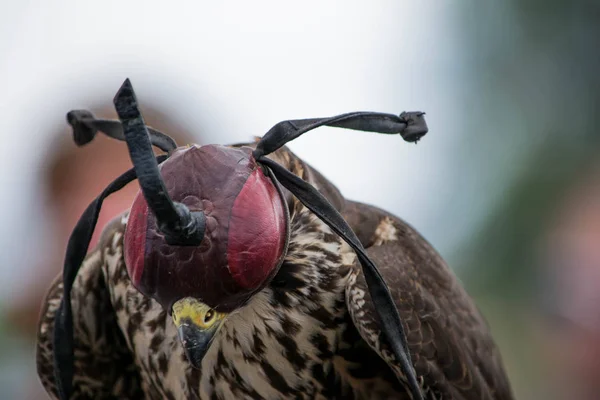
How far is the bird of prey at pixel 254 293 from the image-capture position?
1.33 meters

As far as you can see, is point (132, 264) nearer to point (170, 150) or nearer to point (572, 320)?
point (170, 150)

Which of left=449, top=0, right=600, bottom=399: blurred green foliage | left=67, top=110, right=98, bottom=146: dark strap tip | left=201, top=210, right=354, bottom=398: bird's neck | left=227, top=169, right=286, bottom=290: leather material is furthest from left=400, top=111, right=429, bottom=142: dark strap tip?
left=449, top=0, right=600, bottom=399: blurred green foliage

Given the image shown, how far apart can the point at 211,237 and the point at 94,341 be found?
1.03 meters

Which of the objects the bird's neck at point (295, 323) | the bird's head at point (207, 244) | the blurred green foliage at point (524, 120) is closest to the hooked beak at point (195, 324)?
the bird's head at point (207, 244)

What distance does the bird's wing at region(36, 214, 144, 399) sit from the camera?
2.19m

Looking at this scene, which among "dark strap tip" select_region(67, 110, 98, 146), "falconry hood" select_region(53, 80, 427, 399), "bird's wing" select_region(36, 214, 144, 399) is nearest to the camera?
"falconry hood" select_region(53, 80, 427, 399)

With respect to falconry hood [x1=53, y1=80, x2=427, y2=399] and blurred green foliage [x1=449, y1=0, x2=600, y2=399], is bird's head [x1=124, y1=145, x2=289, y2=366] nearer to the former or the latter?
falconry hood [x1=53, y1=80, x2=427, y2=399]

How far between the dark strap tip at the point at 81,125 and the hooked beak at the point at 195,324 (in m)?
0.46

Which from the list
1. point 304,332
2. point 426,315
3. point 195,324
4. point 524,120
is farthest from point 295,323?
point 524,120

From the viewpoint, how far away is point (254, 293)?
4.78 ft

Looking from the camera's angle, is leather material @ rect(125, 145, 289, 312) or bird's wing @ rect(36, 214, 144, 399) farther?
bird's wing @ rect(36, 214, 144, 399)

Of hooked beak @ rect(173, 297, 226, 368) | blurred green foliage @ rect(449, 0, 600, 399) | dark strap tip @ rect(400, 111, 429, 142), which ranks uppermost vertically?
dark strap tip @ rect(400, 111, 429, 142)

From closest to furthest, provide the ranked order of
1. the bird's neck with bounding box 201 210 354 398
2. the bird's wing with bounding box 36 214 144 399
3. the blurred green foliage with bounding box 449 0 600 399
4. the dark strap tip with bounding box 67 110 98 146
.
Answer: the dark strap tip with bounding box 67 110 98 146 < the bird's neck with bounding box 201 210 354 398 < the bird's wing with bounding box 36 214 144 399 < the blurred green foliage with bounding box 449 0 600 399

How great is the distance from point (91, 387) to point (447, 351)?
0.91m
